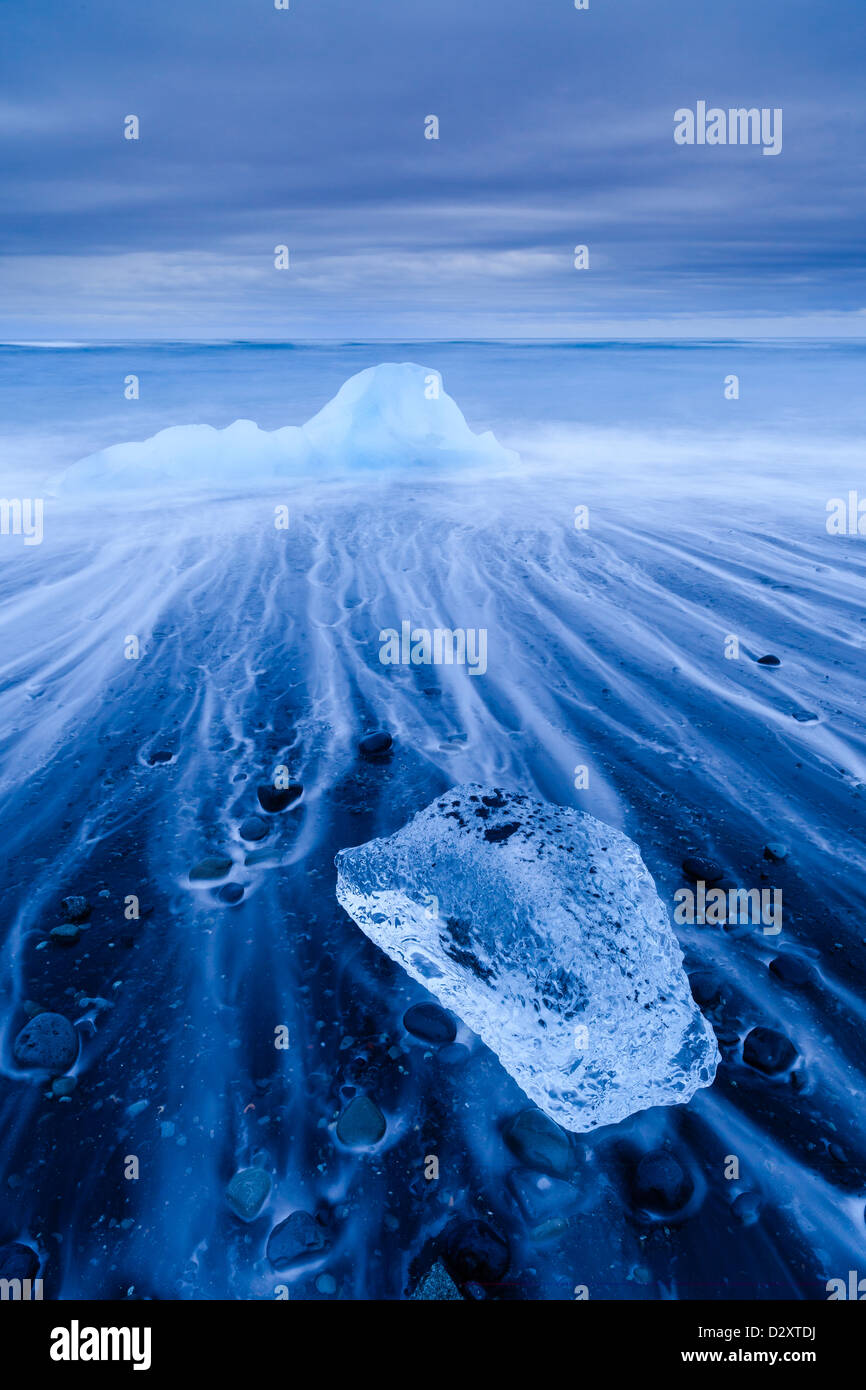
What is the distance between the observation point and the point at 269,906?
16.4ft

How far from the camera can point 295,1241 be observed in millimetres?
3271

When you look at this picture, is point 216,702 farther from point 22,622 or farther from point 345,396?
point 345,396

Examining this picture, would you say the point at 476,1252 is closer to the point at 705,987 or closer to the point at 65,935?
the point at 705,987

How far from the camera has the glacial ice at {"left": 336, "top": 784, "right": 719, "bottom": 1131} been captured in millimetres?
3924

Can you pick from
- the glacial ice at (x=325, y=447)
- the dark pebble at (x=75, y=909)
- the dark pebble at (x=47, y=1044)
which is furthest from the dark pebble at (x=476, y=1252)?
the glacial ice at (x=325, y=447)

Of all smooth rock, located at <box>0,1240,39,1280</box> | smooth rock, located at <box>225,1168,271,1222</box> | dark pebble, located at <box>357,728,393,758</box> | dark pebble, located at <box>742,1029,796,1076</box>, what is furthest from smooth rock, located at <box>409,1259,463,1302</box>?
dark pebble, located at <box>357,728,393,758</box>

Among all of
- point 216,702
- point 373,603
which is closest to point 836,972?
point 216,702

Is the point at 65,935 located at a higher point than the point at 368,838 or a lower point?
lower

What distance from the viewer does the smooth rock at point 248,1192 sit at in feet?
11.2

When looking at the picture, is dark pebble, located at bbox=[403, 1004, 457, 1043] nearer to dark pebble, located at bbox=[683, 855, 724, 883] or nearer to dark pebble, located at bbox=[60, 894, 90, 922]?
dark pebble, located at bbox=[683, 855, 724, 883]

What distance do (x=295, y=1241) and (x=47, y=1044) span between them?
1.67 m

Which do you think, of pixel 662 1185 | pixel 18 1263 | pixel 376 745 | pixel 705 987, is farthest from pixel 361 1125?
pixel 376 745

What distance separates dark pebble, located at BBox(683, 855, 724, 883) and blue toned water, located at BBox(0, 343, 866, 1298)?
147 mm
